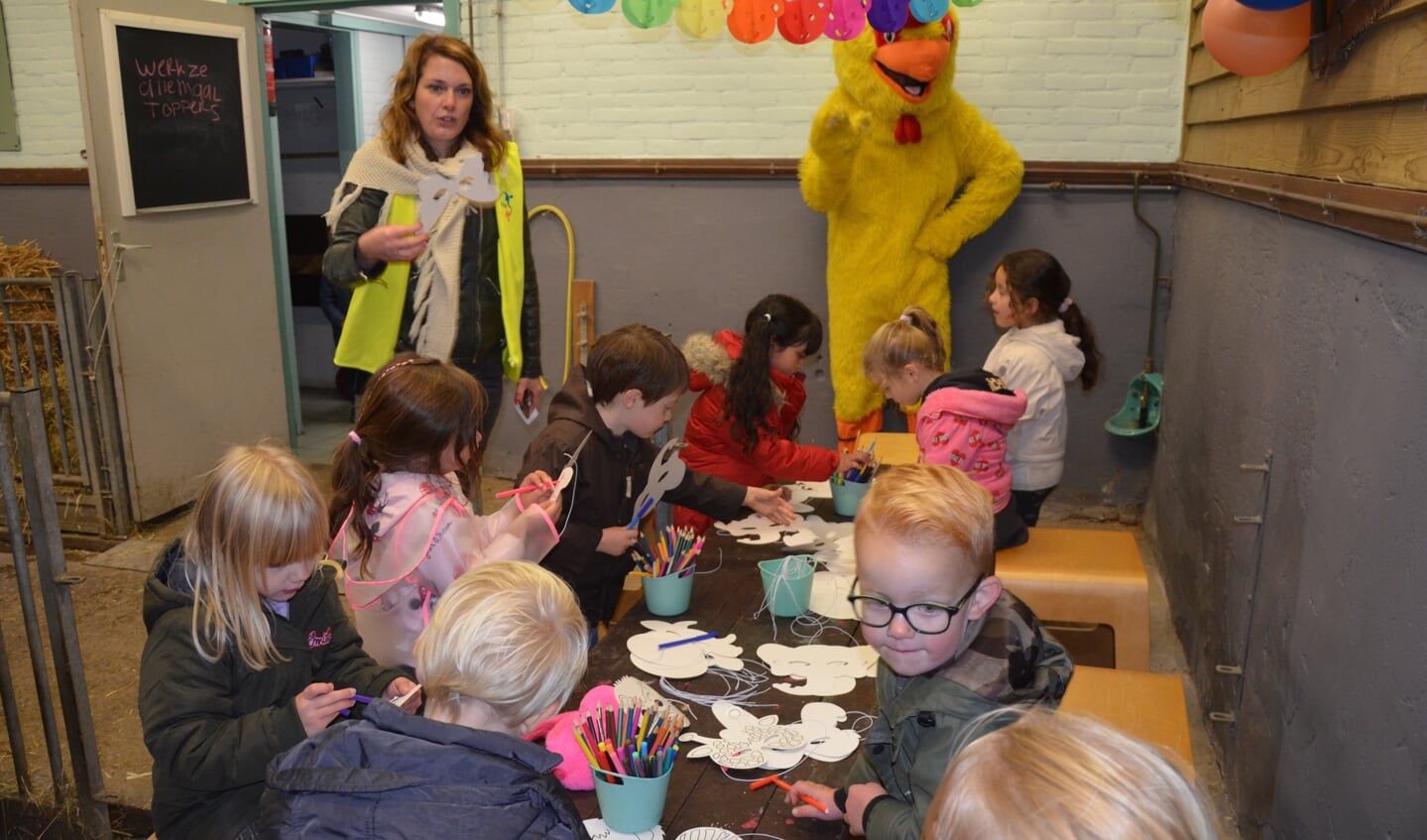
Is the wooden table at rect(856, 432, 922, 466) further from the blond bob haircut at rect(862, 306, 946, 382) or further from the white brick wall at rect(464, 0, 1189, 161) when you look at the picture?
the white brick wall at rect(464, 0, 1189, 161)

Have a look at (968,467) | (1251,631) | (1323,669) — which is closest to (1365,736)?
(1323,669)

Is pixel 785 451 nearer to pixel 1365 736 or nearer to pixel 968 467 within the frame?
pixel 968 467

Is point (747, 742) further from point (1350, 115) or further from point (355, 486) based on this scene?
point (1350, 115)

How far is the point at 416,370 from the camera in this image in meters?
2.21

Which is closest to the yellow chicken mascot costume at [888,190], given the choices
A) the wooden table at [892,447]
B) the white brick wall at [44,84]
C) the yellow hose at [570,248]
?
the wooden table at [892,447]

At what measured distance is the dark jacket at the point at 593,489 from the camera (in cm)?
264

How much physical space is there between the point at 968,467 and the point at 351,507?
5.40 feet

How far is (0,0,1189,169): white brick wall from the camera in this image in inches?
189

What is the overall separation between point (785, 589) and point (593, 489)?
2.15 feet

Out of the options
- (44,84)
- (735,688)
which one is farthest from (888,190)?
(44,84)

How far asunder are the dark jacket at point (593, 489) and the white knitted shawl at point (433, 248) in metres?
0.60

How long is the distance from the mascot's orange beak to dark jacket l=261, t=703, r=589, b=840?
11.3 feet

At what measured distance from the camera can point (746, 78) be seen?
5.21m

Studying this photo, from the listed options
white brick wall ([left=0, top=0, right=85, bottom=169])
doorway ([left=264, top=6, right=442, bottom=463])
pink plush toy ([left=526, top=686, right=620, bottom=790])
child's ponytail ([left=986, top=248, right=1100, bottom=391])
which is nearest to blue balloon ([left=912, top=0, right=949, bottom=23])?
child's ponytail ([left=986, top=248, right=1100, bottom=391])
